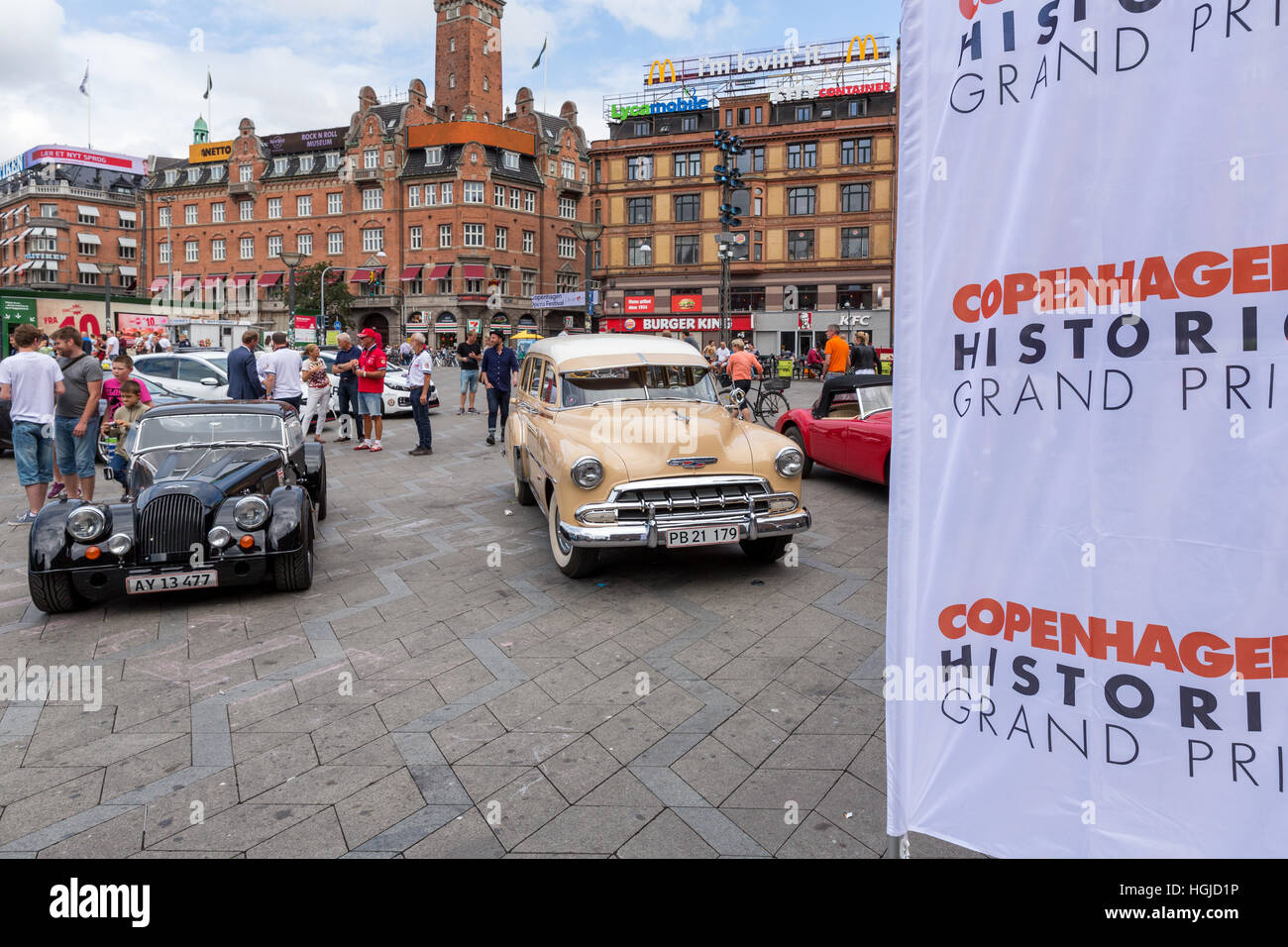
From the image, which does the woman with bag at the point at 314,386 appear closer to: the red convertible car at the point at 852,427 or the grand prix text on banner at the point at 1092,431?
the red convertible car at the point at 852,427

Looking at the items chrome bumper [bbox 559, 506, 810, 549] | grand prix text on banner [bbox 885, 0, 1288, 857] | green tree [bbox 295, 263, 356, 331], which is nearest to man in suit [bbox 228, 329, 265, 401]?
chrome bumper [bbox 559, 506, 810, 549]

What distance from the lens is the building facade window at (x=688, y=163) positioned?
48.5 m

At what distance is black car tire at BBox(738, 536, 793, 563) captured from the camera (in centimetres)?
641

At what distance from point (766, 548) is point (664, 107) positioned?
4930 centimetres

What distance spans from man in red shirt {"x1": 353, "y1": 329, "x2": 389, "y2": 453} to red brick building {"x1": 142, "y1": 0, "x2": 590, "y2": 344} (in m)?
43.9

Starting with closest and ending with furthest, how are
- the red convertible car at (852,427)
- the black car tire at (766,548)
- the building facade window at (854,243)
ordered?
the black car tire at (766,548)
the red convertible car at (852,427)
the building facade window at (854,243)

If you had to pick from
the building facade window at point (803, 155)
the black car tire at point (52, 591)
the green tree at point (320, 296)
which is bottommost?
the black car tire at point (52, 591)

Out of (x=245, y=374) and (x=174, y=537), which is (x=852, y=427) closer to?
(x=174, y=537)

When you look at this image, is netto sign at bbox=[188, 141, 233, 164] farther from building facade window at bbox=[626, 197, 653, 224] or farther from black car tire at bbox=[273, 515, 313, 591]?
black car tire at bbox=[273, 515, 313, 591]

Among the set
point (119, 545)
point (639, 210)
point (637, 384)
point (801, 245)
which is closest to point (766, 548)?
point (637, 384)

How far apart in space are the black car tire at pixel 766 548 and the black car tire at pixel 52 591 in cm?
465

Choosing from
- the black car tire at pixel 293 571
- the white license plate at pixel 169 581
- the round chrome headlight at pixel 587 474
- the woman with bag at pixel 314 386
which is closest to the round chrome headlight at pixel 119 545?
the white license plate at pixel 169 581

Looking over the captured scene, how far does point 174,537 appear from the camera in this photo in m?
5.36

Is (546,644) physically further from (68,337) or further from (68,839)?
(68,337)
